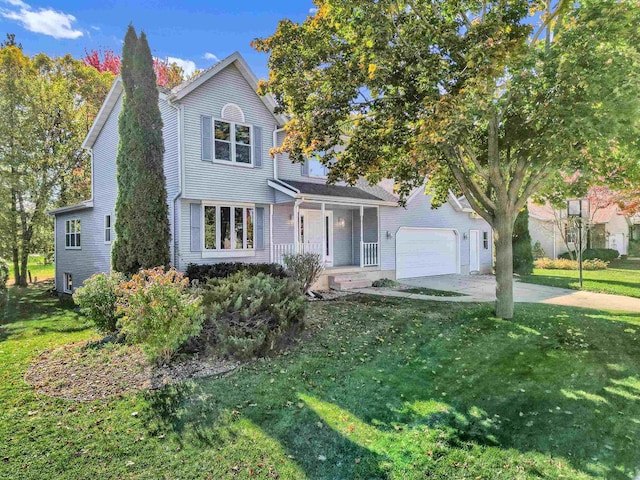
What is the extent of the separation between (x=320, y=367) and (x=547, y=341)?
15.1 feet

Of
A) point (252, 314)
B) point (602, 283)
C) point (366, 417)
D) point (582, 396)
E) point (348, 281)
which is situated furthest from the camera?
point (602, 283)

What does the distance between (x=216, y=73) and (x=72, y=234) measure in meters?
10.5

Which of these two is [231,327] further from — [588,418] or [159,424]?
[588,418]

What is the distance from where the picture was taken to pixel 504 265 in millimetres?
9289

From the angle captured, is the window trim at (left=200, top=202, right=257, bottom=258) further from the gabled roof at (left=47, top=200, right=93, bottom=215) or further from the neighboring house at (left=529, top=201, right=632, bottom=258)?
the neighboring house at (left=529, top=201, right=632, bottom=258)

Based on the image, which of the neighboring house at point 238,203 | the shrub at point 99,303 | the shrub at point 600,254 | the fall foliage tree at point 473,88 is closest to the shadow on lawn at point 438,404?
the fall foliage tree at point 473,88

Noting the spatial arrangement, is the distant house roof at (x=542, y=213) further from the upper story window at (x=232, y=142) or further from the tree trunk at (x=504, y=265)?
Answer: the upper story window at (x=232, y=142)

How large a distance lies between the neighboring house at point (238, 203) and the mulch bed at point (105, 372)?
529 cm

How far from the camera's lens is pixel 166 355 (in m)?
6.49

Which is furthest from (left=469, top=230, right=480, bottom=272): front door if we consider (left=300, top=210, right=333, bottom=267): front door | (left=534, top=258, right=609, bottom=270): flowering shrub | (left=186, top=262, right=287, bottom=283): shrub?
(left=186, top=262, right=287, bottom=283): shrub

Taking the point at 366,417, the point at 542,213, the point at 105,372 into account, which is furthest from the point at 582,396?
the point at 542,213

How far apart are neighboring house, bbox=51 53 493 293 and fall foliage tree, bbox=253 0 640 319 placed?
148 inches

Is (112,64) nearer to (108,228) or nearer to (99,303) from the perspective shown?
(108,228)

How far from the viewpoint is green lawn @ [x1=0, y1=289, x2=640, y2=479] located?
12.2 ft
